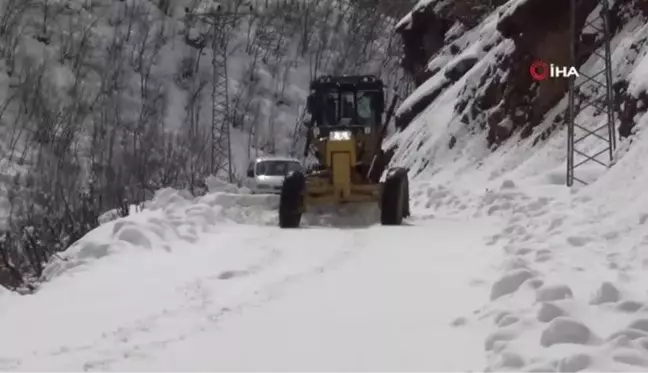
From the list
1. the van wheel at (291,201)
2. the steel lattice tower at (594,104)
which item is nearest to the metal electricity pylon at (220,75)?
the steel lattice tower at (594,104)

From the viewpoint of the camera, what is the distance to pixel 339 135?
50.6 ft

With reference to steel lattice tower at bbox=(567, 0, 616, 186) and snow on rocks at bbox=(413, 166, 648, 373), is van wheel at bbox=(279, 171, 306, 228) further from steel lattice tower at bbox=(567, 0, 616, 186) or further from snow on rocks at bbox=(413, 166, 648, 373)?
steel lattice tower at bbox=(567, 0, 616, 186)

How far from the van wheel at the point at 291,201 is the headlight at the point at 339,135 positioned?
104cm

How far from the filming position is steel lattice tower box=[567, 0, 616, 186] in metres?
15.4

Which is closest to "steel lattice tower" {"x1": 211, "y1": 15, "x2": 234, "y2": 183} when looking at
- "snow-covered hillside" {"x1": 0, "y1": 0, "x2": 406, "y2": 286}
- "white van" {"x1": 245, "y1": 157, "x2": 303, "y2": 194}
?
"snow-covered hillside" {"x1": 0, "y1": 0, "x2": 406, "y2": 286}

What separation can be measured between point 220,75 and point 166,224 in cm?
4842

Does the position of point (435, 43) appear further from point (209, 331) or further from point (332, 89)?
point (209, 331)

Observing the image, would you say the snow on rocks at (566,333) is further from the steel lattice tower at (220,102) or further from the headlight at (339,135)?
the steel lattice tower at (220,102)

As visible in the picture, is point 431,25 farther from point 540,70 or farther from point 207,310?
point 207,310

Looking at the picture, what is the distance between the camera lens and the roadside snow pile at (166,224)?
32.8 feet

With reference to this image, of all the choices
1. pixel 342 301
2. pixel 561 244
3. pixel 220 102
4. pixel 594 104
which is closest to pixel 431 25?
pixel 594 104

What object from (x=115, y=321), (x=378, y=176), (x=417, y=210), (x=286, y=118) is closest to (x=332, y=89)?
(x=378, y=176)

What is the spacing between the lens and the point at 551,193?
594 inches

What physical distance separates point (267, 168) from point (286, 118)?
101 feet
